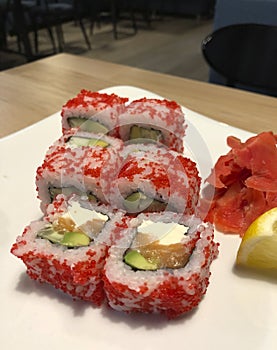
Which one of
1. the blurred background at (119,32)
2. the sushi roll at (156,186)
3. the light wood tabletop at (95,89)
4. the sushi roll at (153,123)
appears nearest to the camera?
the sushi roll at (156,186)

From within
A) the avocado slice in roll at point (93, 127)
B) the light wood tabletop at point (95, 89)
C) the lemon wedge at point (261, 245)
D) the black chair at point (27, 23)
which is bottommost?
the black chair at point (27, 23)

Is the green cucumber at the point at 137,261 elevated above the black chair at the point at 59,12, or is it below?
above

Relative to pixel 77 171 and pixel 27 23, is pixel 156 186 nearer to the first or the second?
pixel 77 171

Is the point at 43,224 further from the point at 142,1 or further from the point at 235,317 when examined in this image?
the point at 142,1

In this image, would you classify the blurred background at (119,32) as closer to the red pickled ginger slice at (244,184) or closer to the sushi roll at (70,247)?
the red pickled ginger slice at (244,184)

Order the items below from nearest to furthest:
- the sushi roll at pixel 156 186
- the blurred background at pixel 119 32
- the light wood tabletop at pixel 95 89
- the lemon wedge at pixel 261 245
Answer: the lemon wedge at pixel 261 245 → the sushi roll at pixel 156 186 → the light wood tabletop at pixel 95 89 → the blurred background at pixel 119 32

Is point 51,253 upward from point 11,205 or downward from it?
upward

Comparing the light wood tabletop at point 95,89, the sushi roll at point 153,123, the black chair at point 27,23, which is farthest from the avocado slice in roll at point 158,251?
the black chair at point 27,23

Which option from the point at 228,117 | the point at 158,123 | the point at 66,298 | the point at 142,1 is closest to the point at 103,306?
the point at 66,298
